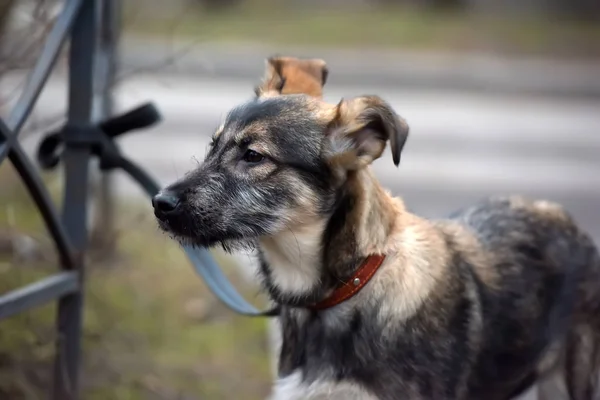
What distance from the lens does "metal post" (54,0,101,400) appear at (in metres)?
4.49

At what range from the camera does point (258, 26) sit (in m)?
24.4

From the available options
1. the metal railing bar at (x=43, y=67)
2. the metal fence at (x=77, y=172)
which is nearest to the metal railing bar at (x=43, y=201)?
the metal fence at (x=77, y=172)

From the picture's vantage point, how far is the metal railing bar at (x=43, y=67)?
153 inches

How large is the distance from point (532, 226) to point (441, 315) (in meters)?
0.86

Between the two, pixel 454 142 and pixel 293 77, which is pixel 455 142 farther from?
pixel 293 77

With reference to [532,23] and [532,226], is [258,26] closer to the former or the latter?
[532,23]

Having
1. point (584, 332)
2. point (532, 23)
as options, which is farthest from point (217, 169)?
point (532, 23)

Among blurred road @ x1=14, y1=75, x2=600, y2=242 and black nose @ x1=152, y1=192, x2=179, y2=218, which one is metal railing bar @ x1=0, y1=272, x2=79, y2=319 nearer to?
black nose @ x1=152, y1=192, x2=179, y2=218

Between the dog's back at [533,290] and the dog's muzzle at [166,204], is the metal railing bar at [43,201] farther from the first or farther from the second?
the dog's back at [533,290]

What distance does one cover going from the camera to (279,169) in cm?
378

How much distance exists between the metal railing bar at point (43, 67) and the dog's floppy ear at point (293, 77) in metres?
0.92

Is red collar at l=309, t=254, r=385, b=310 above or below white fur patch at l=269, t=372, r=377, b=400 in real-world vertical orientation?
above

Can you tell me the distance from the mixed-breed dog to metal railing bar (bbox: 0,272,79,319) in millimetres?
821

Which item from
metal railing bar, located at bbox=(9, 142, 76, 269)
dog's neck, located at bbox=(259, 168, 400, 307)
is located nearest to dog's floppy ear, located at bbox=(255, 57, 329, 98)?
dog's neck, located at bbox=(259, 168, 400, 307)
